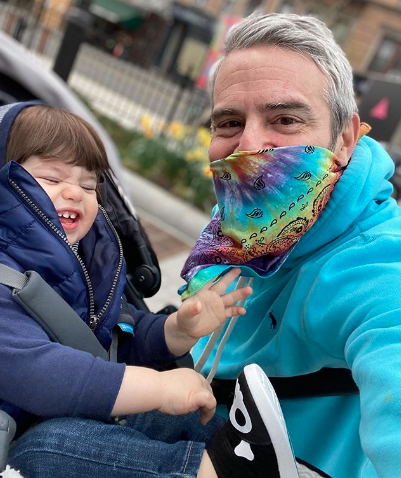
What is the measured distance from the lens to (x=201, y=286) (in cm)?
129

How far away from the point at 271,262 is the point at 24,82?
152 cm

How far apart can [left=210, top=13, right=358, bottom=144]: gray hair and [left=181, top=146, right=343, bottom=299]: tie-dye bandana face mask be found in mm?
139

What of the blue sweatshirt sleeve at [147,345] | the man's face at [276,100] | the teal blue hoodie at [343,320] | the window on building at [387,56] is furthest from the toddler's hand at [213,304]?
the window on building at [387,56]

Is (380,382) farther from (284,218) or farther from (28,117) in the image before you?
(28,117)

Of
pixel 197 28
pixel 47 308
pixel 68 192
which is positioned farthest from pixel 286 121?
pixel 197 28

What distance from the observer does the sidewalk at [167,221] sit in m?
4.29

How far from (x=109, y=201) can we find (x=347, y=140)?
89 cm

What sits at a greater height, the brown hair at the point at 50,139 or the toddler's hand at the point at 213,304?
the brown hair at the point at 50,139

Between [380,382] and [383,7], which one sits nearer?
[380,382]

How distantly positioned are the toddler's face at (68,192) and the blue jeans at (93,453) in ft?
1.77

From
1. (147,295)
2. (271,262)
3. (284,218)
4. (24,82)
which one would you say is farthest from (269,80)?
(24,82)

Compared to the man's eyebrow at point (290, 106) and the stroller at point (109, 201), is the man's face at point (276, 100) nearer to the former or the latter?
the man's eyebrow at point (290, 106)

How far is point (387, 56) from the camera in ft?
66.0

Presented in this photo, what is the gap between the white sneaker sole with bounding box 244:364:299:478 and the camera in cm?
101
